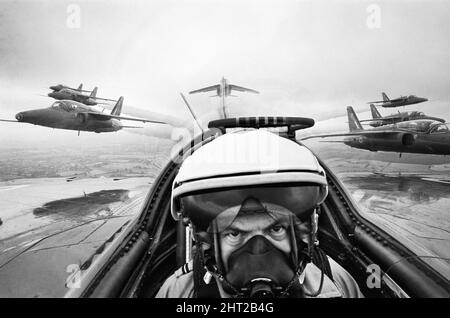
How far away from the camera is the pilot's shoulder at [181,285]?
1124 millimetres

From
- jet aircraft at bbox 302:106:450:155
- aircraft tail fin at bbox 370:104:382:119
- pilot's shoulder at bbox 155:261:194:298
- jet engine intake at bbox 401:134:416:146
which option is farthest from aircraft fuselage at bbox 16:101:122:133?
aircraft tail fin at bbox 370:104:382:119

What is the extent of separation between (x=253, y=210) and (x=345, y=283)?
0.69 metres

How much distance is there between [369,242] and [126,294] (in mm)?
1149

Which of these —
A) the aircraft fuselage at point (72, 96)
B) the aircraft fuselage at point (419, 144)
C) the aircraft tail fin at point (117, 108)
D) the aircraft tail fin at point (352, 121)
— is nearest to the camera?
the aircraft fuselage at point (419, 144)

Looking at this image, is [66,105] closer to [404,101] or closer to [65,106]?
[65,106]

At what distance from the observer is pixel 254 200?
92 cm

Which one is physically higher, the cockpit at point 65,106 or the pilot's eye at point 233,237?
the cockpit at point 65,106

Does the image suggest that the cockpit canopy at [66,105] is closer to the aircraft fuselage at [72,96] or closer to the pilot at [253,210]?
the aircraft fuselage at [72,96]

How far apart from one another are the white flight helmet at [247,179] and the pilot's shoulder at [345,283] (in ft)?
1.58

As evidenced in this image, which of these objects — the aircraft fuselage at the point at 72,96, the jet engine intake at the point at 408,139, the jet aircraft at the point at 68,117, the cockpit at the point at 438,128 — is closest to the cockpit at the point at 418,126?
the cockpit at the point at 438,128

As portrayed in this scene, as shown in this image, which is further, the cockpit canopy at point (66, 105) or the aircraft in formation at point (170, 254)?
the cockpit canopy at point (66, 105)

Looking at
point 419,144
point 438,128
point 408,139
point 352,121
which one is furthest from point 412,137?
point 352,121

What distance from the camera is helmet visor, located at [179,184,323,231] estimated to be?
92 centimetres

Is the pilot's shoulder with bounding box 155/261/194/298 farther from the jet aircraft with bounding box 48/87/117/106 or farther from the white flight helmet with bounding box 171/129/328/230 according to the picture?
the jet aircraft with bounding box 48/87/117/106
